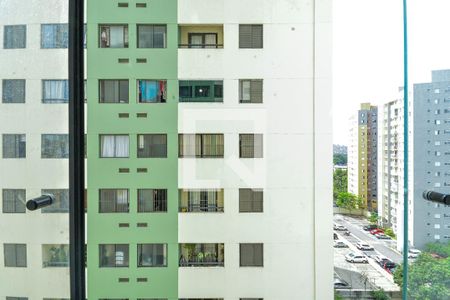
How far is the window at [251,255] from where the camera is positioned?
1.79m

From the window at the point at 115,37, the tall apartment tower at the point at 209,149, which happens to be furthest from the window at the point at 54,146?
the window at the point at 115,37

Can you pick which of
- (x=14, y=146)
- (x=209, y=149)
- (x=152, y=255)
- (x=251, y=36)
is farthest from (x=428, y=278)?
(x=14, y=146)

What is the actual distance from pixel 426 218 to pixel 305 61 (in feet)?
3.12

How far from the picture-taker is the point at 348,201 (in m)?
1.75

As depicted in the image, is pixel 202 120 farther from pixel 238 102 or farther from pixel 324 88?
pixel 324 88

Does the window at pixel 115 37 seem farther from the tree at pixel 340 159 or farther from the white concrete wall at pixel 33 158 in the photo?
the tree at pixel 340 159

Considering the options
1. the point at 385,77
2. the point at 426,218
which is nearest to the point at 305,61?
the point at 385,77

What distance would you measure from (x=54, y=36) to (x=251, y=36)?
971mm

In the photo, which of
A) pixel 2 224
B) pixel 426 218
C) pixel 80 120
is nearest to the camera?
pixel 2 224

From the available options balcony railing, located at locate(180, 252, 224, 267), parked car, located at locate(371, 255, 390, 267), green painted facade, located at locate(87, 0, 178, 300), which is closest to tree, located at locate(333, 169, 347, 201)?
parked car, located at locate(371, 255, 390, 267)

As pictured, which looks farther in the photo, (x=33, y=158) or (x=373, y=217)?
(x=373, y=217)

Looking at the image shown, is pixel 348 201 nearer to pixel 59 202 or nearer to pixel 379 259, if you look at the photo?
pixel 379 259

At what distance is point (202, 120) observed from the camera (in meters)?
1.76

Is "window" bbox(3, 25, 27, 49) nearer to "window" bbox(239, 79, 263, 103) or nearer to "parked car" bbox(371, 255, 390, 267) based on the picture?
"window" bbox(239, 79, 263, 103)
